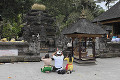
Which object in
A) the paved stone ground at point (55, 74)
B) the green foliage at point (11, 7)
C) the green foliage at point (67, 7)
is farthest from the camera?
the green foliage at point (67, 7)

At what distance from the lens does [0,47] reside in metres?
11.8

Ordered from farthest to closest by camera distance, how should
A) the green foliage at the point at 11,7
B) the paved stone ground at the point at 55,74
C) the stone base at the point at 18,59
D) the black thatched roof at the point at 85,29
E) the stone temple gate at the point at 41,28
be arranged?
the green foliage at the point at 11,7
the stone temple gate at the point at 41,28
the stone base at the point at 18,59
the black thatched roof at the point at 85,29
the paved stone ground at the point at 55,74

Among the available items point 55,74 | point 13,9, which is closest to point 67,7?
point 13,9

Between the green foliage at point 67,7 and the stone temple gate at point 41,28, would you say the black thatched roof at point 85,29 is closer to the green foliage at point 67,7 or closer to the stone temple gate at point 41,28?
the stone temple gate at point 41,28

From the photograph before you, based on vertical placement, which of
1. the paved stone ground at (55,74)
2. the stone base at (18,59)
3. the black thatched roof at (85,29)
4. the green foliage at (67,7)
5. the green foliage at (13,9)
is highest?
the green foliage at (67,7)

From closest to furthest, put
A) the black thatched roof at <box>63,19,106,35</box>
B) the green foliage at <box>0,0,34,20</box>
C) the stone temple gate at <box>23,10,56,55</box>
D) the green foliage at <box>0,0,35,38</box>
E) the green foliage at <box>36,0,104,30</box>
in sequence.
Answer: the black thatched roof at <box>63,19,106,35</box>
the stone temple gate at <box>23,10,56,55</box>
the green foliage at <box>0,0,35,38</box>
the green foliage at <box>0,0,34,20</box>
the green foliage at <box>36,0,104,30</box>

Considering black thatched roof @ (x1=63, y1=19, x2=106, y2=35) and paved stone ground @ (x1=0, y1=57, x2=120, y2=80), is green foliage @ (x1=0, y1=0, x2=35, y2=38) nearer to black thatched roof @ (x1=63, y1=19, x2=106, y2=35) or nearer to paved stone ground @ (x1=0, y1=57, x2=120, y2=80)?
black thatched roof @ (x1=63, y1=19, x2=106, y2=35)

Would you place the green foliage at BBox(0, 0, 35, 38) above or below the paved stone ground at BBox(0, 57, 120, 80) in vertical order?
above

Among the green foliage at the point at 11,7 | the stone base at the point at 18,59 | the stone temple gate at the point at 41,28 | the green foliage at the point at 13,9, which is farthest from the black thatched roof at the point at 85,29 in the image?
the green foliage at the point at 11,7

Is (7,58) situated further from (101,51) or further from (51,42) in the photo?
(51,42)

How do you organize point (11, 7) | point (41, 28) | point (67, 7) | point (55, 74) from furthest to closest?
1. point (67, 7)
2. point (11, 7)
3. point (41, 28)
4. point (55, 74)

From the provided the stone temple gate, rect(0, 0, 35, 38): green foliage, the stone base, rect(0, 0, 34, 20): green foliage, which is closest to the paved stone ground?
the stone base

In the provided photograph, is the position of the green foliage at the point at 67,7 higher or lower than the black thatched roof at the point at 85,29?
higher

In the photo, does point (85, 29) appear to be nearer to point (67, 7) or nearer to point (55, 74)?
point (55, 74)
